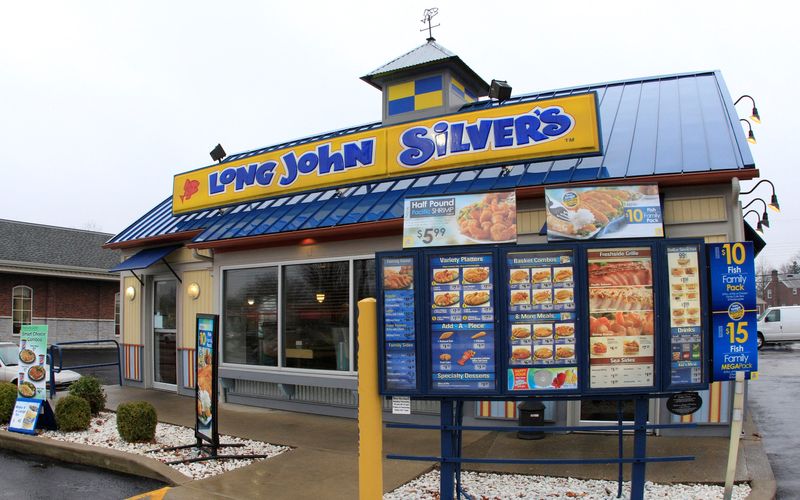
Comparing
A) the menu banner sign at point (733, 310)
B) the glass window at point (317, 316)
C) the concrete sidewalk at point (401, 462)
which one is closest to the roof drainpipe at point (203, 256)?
the glass window at point (317, 316)

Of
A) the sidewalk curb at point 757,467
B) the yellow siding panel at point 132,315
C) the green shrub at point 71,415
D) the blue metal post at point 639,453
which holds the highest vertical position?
the yellow siding panel at point 132,315

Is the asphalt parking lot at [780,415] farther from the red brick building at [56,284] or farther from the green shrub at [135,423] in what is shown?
the red brick building at [56,284]

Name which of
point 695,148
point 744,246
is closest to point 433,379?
point 744,246

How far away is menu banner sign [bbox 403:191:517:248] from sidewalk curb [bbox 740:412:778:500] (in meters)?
3.32

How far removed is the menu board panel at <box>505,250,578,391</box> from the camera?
5.17m

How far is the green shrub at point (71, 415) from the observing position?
889 centimetres

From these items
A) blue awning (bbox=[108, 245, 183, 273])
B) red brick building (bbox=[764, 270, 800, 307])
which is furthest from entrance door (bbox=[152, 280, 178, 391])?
red brick building (bbox=[764, 270, 800, 307])

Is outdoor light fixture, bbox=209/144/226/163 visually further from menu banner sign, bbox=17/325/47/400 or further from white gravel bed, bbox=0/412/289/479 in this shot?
white gravel bed, bbox=0/412/289/479

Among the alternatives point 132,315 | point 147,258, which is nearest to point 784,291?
point 132,315

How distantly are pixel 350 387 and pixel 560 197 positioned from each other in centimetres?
532

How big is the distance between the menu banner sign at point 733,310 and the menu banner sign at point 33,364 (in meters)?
8.74

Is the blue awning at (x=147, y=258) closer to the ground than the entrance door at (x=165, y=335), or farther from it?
farther from it

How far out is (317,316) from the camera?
1016 centimetres

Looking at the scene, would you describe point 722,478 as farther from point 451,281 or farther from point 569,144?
point 569,144
